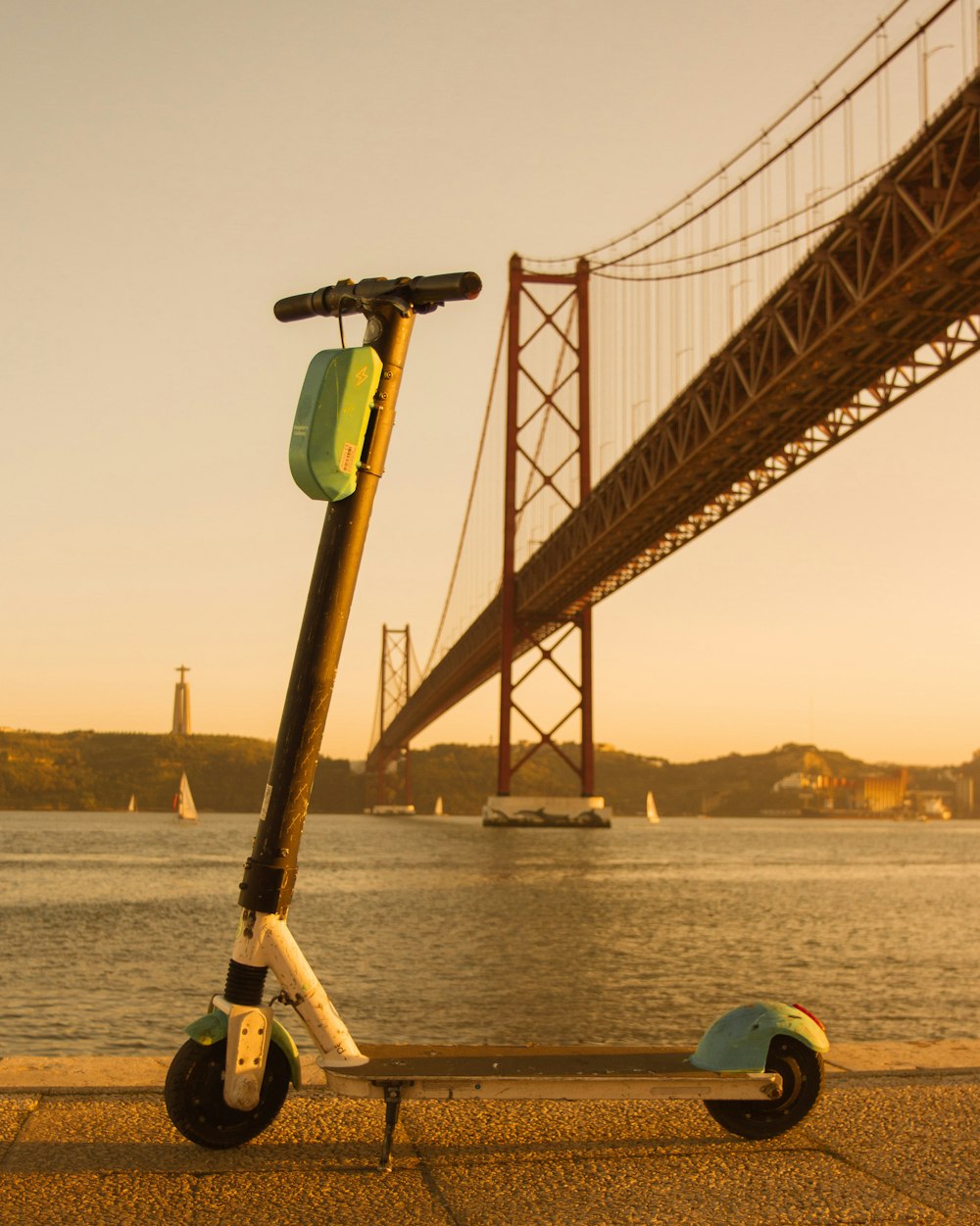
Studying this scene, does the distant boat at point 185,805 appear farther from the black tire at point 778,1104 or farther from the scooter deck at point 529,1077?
the black tire at point 778,1104

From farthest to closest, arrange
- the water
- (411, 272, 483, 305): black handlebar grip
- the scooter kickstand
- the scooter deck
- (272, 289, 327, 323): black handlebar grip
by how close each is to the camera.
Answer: the water → (272, 289, 327, 323): black handlebar grip → (411, 272, 483, 305): black handlebar grip → the scooter deck → the scooter kickstand

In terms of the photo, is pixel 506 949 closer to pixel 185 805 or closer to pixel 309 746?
pixel 309 746

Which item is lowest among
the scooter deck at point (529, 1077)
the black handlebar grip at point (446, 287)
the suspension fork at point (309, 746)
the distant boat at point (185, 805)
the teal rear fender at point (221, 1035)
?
the scooter deck at point (529, 1077)

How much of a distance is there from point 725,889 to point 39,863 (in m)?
19.1

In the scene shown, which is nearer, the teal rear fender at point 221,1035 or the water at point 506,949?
the teal rear fender at point 221,1035

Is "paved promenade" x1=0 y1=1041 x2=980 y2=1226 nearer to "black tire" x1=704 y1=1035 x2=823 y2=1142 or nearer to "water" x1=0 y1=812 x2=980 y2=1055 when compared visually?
"black tire" x1=704 y1=1035 x2=823 y2=1142

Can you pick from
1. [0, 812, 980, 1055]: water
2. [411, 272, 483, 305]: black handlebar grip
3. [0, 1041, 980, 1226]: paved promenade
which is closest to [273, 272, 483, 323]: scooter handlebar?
[411, 272, 483, 305]: black handlebar grip

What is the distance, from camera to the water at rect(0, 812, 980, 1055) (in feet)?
39.8

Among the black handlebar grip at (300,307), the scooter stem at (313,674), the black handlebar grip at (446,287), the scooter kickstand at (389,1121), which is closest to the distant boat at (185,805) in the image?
the black handlebar grip at (300,307)

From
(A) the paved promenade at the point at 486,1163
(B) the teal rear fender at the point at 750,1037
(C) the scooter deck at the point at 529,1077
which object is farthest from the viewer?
(B) the teal rear fender at the point at 750,1037

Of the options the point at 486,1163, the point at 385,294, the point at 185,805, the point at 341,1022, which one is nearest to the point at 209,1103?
the point at 341,1022

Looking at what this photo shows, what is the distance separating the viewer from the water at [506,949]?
12.1 meters

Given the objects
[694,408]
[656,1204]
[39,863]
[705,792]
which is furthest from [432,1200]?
[705,792]

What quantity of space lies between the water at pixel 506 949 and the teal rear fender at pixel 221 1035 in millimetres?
7033
